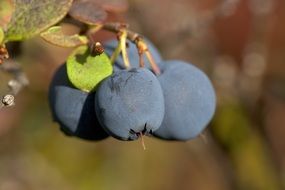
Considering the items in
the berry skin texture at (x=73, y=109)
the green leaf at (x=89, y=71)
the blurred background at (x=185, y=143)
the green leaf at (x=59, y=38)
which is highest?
the green leaf at (x=59, y=38)

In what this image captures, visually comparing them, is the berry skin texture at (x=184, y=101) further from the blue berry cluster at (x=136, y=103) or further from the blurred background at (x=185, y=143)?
the blurred background at (x=185, y=143)

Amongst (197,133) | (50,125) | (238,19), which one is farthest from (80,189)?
(238,19)

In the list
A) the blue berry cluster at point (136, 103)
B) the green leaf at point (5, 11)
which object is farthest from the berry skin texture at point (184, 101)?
the green leaf at point (5, 11)

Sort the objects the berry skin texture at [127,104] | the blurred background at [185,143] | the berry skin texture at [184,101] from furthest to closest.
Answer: the blurred background at [185,143] → the berry skin texture at [184,101] → the berry skin texture at [127,104]

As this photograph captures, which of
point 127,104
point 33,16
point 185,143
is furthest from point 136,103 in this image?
point 185,143

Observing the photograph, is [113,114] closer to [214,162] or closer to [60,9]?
[60,9]

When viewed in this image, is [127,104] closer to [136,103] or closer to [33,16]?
[136,103]

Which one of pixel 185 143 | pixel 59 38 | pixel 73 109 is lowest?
pixel 185 143

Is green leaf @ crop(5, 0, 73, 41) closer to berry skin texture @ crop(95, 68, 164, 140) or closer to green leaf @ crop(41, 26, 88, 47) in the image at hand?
green leaf @ crop(41, 26, 88, 47)

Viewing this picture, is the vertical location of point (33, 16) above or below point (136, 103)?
above
